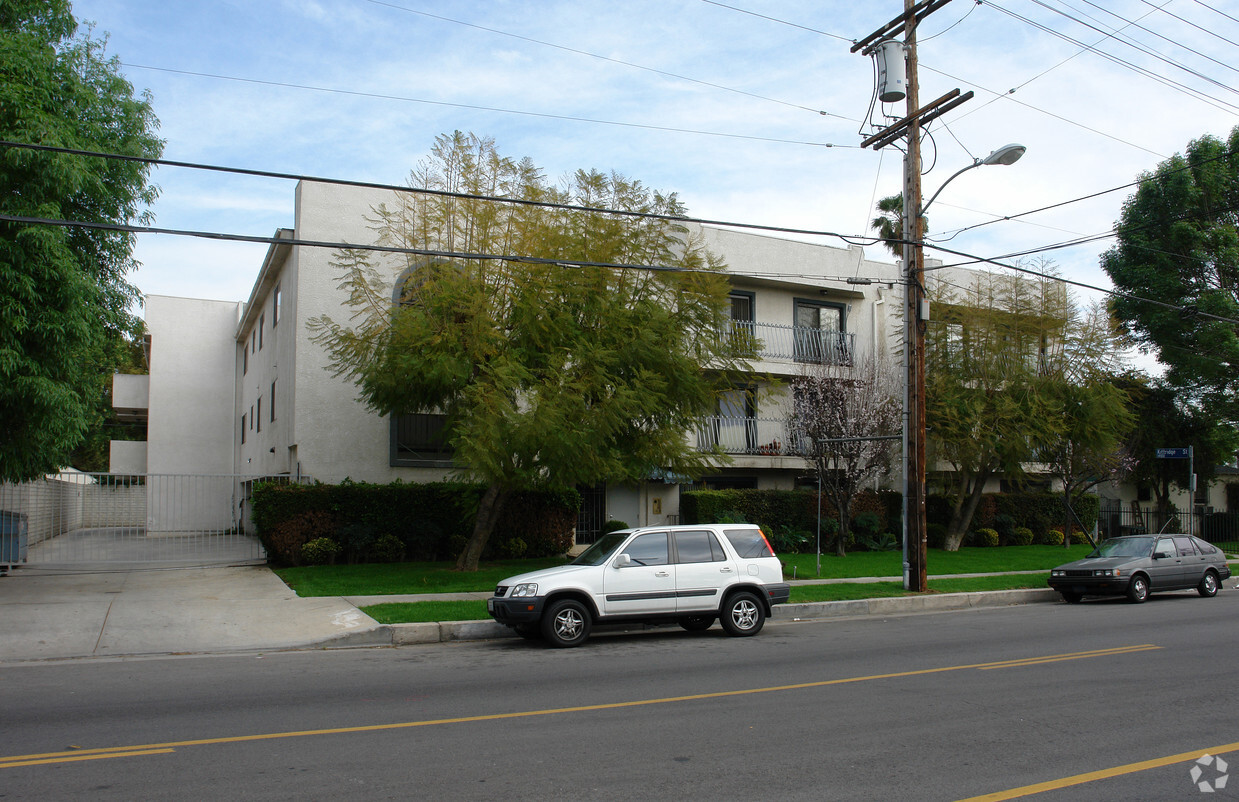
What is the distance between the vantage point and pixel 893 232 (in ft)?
102

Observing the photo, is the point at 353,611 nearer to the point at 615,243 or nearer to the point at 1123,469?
the point at 615,243

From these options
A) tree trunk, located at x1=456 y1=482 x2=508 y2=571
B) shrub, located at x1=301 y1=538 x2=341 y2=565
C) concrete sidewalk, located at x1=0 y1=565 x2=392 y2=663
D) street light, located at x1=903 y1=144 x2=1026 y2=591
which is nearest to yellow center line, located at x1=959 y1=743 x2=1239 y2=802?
concrete sidewalk, located at x1=0 y1=565 x2=392 y2=663

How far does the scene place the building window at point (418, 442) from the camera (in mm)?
22031

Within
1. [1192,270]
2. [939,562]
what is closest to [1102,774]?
[939,562]

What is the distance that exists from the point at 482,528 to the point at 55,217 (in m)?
9.50

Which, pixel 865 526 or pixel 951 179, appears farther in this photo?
pixel 865 526

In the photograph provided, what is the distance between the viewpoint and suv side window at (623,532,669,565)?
472 inches

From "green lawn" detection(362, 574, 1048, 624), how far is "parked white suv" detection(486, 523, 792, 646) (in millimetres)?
1573

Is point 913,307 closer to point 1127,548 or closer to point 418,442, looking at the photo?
point 1127,548

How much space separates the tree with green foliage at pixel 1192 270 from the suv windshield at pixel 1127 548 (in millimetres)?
15647

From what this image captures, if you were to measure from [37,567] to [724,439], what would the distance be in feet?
56.0

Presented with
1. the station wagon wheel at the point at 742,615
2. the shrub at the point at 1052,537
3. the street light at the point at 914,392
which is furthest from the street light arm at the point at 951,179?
the shrub at the point at 1052,537

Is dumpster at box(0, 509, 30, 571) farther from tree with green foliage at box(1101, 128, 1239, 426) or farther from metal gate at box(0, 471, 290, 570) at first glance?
tree with green foliage at box(1101, 128, 1239, 426)

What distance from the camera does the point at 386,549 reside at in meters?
20.0
